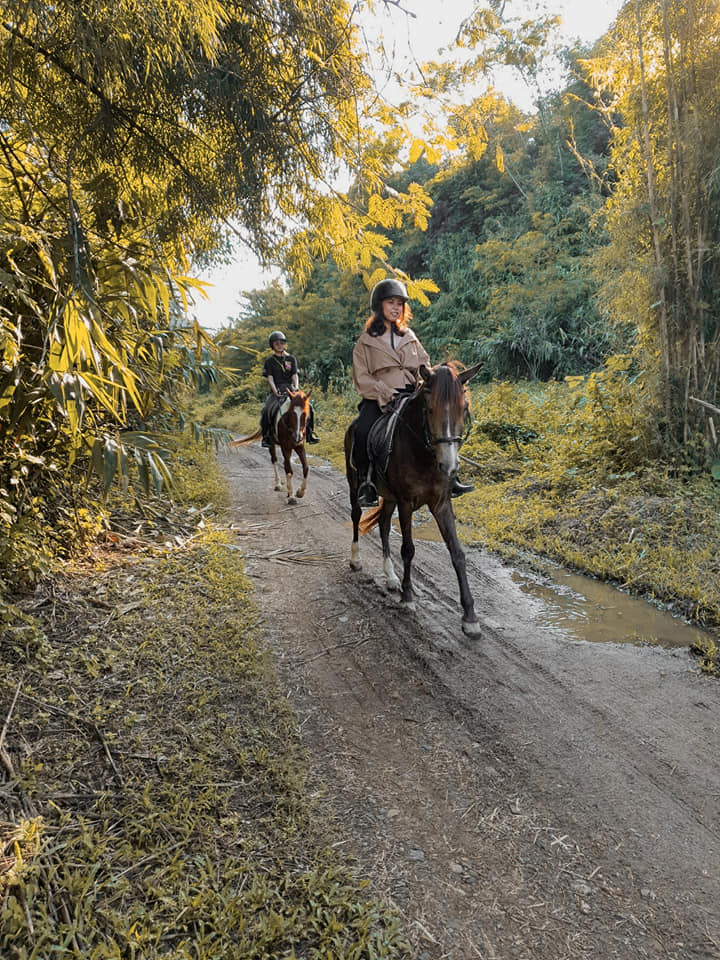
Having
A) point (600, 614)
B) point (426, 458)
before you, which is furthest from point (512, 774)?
point (426, 458)

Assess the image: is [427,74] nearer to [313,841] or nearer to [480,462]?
[313,841]

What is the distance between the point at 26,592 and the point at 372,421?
10.5 ft

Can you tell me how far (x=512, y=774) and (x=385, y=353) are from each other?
355cm

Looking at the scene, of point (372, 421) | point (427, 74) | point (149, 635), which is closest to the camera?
point (427, 74)

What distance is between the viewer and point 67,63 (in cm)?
275

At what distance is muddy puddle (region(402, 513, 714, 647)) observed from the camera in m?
3.95

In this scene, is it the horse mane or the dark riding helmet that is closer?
the horse mane

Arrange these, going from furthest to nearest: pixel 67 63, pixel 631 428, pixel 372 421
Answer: pixel 631 428 → pixel 372 421 → pixel 67 63

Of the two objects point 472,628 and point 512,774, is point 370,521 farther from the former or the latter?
point 512,774

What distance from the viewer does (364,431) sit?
5.21 metres

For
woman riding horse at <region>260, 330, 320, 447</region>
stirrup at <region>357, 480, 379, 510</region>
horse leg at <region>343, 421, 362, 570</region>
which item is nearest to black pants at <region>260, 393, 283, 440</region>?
woman riding horse at <region>260, 330, 320, 447</region>

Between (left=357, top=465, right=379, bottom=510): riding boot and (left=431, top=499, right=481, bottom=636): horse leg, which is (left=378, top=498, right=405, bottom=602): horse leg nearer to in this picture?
(left=357, top=465, right=379, bottom=510): riding boot

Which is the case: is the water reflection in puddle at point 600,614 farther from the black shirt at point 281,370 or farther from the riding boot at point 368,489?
the black shirt at point 281,370

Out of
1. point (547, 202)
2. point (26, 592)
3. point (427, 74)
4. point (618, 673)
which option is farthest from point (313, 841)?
point (547, 202)
